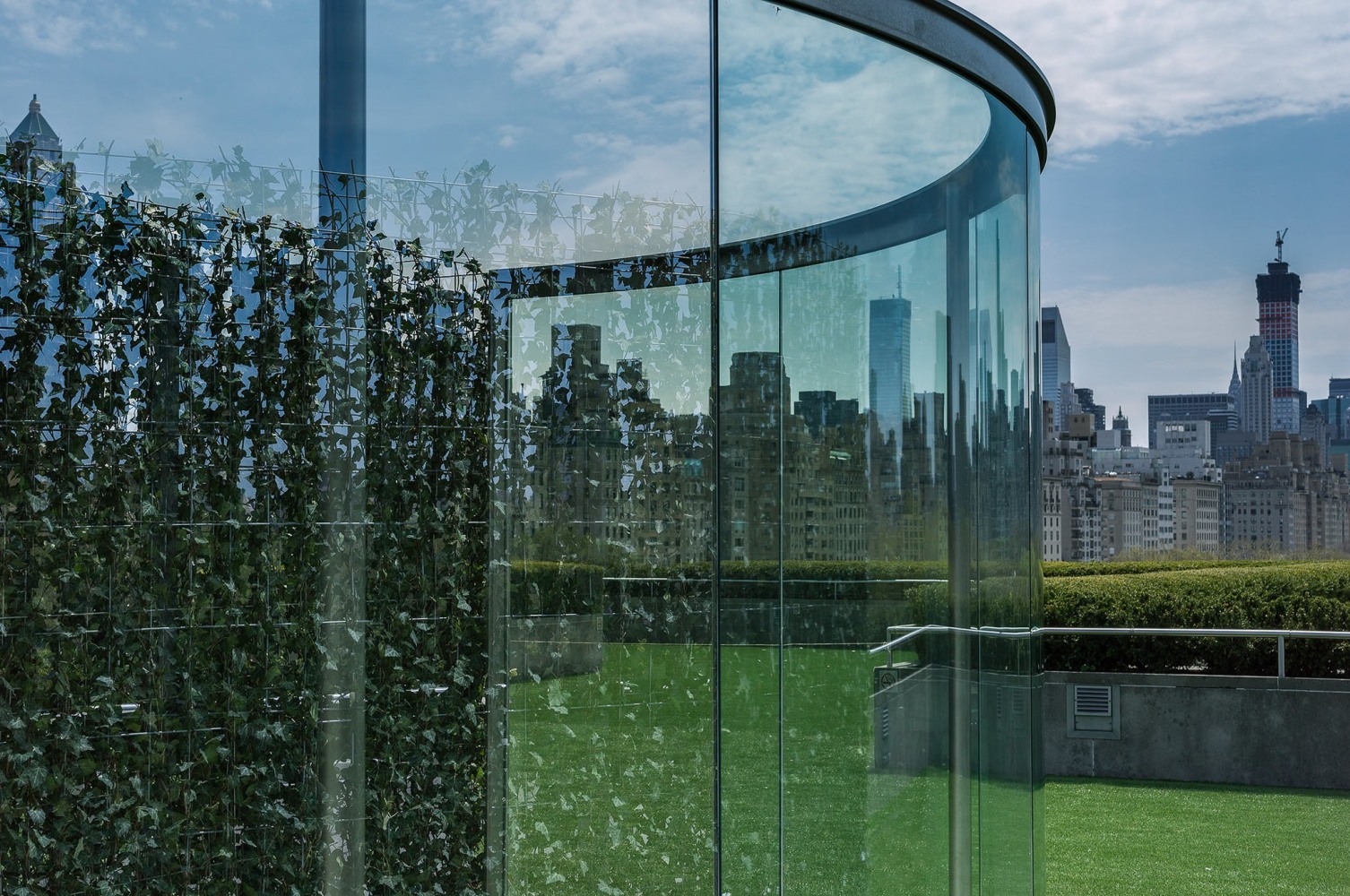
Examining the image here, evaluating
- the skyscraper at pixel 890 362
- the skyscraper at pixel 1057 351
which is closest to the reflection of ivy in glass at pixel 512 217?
the skyscraper at pixel 890 362

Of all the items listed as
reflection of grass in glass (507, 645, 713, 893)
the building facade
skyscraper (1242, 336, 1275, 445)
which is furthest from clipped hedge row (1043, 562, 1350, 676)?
skyscraper (1242, 336, 1275, 445)

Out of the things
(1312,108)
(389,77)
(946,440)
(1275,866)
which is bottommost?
(1275,866)

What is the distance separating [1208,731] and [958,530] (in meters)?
6.47

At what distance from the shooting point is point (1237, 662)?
33.8 feet

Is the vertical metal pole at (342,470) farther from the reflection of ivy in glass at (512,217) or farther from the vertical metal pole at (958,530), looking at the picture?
the vertical metal pole at (958,530)

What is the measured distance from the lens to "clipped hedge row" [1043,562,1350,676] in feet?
33.6

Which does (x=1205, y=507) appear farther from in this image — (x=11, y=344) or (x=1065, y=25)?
(x=11, y=344)

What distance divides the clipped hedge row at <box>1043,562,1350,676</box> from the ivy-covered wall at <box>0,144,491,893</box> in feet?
28.1

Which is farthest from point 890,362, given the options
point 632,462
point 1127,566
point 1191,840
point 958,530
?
point 1127,566

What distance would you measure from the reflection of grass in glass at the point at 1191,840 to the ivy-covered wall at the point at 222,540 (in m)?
4.53

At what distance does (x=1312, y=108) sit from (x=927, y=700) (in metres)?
64.5

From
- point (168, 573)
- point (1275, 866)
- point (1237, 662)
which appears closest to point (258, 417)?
point (168, 573)

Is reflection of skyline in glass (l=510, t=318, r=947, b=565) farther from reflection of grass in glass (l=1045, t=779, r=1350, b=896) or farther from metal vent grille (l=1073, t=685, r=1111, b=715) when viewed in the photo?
metal vent grille (l=1073, t=685, r=1111, b=715)

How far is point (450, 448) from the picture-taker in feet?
11.0
